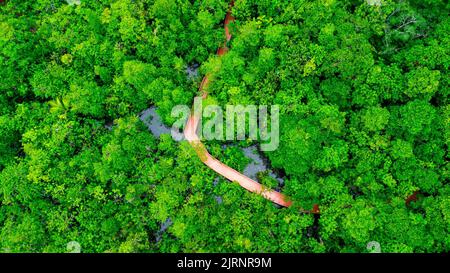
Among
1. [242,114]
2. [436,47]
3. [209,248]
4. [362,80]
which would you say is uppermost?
[436,47]

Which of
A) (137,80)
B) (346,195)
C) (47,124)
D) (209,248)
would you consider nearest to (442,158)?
(346,195)

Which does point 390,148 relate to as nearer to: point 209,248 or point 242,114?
point 242,114

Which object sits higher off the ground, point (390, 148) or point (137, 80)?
point (137, 80)

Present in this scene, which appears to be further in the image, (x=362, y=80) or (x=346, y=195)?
(x=362, y=80)

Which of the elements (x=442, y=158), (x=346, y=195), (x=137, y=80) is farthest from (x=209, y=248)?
(x=442, y=158)

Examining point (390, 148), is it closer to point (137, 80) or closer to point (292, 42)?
point (292, 42)

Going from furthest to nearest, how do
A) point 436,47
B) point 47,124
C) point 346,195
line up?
point 47,124, point 436,47, point 346,195

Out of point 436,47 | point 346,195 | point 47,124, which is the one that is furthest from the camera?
point 47,124
